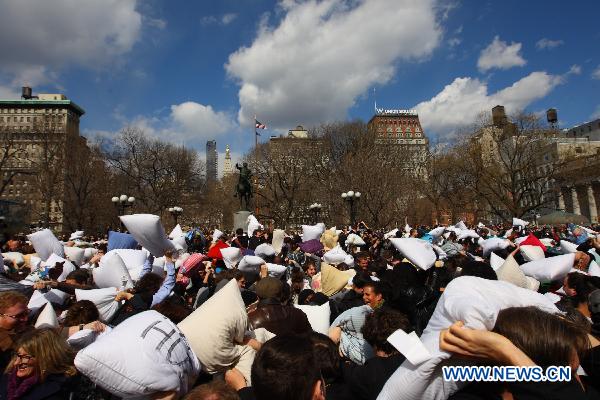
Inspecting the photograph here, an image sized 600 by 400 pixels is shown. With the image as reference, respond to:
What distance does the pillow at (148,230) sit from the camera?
4898mm

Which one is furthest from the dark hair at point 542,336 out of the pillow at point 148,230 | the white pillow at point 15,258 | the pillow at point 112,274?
the white pillow at point 15,258

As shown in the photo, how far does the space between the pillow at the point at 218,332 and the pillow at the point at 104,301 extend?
5.69 feet

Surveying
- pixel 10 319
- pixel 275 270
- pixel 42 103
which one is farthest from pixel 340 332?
pixel 42 103

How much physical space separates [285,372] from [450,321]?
2.34 ft

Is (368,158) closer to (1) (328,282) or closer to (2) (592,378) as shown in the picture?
(1) (328,282)

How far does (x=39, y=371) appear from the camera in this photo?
2326 millimetres

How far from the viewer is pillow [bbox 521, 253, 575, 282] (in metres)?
4.31

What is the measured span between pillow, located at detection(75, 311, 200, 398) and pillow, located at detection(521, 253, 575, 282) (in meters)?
4.18

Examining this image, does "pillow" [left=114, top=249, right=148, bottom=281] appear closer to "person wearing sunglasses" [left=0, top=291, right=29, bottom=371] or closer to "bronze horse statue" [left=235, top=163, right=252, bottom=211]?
"person wearing sunglasses" [left=0, top=291, right=29, bottom=371]

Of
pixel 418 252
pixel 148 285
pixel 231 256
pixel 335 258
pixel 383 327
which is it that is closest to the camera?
pixel 383 327

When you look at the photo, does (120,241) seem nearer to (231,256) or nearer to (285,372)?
(231,256)

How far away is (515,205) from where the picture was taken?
3497 centimetres

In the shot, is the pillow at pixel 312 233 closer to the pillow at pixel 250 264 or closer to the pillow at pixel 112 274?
the pillow at pixel 250 264

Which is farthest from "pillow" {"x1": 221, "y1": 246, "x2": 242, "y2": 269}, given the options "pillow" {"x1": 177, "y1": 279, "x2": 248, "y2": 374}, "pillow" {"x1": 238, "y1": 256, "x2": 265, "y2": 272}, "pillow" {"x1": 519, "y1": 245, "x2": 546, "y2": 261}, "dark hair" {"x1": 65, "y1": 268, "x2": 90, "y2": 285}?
"pillow" {"x1": 519, "y1": 245, "x2": 546, "y2": 261}
